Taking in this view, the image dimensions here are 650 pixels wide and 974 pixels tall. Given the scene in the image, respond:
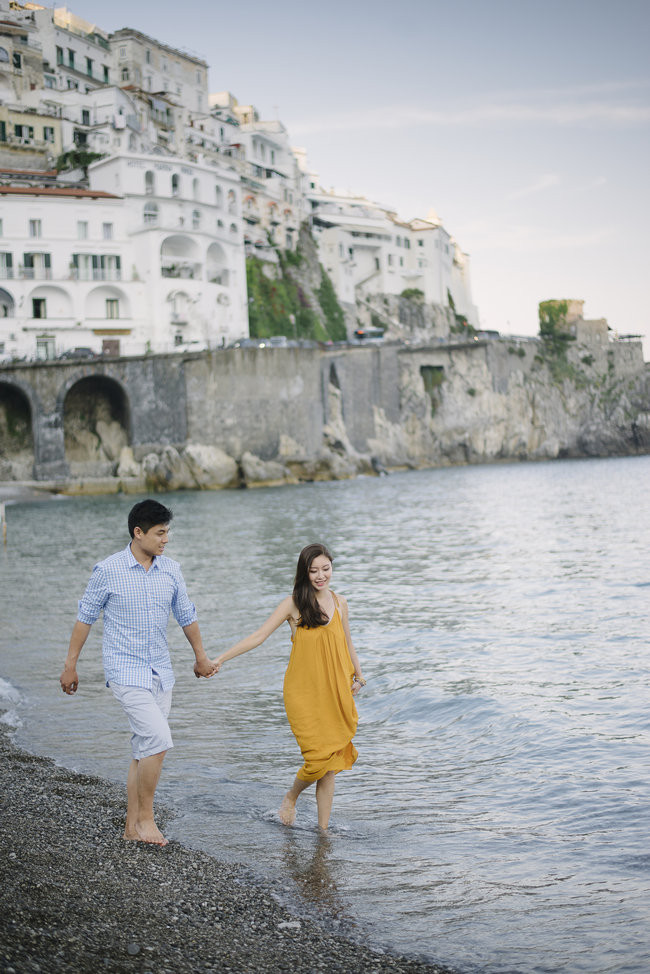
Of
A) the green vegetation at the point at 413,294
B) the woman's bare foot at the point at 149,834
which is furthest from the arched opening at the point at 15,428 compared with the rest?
the woman's bare foot at the point at 149,834

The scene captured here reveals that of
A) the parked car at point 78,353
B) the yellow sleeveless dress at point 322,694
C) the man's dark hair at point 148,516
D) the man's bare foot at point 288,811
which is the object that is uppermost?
the parked car at point 78,353

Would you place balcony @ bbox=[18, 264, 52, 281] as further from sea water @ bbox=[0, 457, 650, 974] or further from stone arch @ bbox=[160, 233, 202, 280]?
sea water @ bbox=[0, 457, 650, 974]

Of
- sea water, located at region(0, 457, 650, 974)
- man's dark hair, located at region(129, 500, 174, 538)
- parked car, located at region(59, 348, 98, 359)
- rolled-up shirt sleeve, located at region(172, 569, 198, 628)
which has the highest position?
parked car, located at region(59, 348, 98, 359)

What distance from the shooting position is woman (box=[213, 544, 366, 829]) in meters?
5.85

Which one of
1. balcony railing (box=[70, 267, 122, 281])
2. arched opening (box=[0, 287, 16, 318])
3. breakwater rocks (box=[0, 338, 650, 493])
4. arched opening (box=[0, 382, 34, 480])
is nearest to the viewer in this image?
breakwater rocks (box=[0, 338, 650, 493])

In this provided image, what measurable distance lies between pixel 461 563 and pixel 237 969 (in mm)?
18658

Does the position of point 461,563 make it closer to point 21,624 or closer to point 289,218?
point 21,624

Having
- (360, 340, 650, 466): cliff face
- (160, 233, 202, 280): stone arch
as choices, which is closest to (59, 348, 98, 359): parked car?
(160, 233, 202, 280): stone arch

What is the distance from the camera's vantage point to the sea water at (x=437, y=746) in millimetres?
5250

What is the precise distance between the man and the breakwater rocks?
167 ft

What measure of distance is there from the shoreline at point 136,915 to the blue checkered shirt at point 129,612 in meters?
1.04

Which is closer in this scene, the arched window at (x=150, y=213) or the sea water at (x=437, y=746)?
the sea water at (x=437, y=746)

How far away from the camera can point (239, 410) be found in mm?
58625

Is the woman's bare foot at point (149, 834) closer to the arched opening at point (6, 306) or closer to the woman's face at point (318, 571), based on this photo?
the woman's face at point (318, 571)
